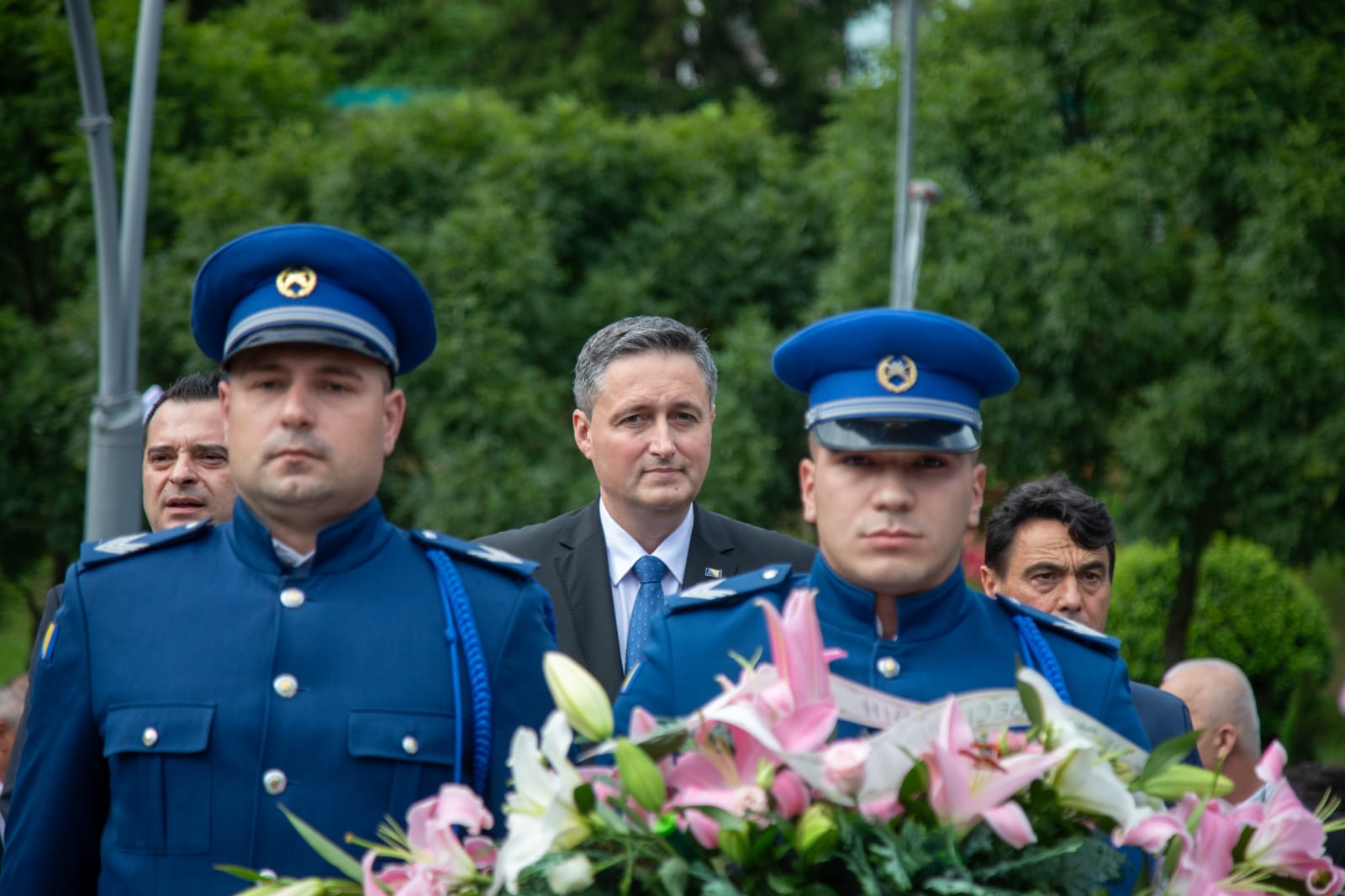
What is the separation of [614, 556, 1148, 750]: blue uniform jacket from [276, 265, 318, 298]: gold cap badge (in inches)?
32.8

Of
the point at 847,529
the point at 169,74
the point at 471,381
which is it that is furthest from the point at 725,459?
the point at 847,529

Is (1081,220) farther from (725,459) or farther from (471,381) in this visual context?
(471,381)

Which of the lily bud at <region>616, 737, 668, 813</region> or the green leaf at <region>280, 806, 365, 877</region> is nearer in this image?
the lily bud at <region>616, 737, 668, 813</region>

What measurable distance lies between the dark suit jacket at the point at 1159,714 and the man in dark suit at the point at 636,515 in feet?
2.98

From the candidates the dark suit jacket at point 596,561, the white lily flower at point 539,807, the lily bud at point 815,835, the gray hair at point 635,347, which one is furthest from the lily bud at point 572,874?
the gray hair at point 635,347

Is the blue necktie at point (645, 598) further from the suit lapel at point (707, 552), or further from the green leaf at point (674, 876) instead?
the green leaf at point (674, 876)

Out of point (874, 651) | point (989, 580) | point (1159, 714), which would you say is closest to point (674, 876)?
point (874, 651)

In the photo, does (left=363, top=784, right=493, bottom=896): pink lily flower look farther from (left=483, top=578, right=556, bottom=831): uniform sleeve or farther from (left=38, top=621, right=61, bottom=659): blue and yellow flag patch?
(left=38, top=621, right=61, bottom=659): blue and yellow flag patch

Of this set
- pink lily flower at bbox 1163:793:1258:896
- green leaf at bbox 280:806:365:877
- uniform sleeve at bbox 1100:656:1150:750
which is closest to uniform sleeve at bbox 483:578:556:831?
green leaf at bbox 280:806:365:877

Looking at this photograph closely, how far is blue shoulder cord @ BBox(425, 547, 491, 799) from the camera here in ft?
9.16

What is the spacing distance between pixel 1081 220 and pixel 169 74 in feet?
29.2

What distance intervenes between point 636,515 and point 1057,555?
117 cm

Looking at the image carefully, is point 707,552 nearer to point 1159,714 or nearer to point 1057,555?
point 1057,555

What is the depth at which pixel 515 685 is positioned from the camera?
A: 285cm
